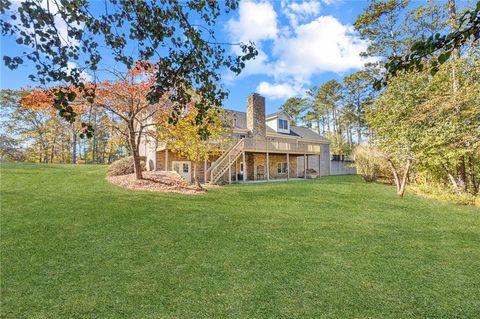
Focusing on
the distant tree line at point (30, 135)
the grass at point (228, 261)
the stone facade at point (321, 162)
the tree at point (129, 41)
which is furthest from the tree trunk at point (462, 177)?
the distant tree line at point (30, 135)

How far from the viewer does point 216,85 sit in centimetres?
329

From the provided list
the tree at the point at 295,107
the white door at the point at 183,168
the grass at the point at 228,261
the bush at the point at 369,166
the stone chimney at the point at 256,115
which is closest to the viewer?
the grass at the point at 228,261

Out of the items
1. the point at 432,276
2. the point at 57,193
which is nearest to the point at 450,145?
the point at 432,276

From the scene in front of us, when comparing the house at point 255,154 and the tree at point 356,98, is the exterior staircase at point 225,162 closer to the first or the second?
the house at point 255,154

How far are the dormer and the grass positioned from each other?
55.3ft

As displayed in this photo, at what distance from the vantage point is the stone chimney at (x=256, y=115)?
22.0 metres

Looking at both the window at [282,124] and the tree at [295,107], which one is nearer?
the window at [282,124]

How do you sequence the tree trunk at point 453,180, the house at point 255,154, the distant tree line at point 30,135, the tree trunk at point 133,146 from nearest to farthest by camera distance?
the tree trunk at point 133,146
the tree trunk at point 453,180
the house at point 255,154
the distant tree line at point 30,135

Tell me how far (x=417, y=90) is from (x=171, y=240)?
14.5m

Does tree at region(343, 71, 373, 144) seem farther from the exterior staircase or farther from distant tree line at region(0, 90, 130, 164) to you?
distant tree line at region(0, 90, 130, 164)

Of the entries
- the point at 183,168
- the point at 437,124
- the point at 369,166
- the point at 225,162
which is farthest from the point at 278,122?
the point at 437,124

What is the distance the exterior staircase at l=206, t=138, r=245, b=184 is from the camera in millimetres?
16812

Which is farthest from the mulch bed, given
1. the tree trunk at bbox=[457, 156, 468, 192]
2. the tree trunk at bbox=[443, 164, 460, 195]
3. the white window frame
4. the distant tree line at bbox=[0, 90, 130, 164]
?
the distant tree line at bbox=[0, 90, 130, 164]

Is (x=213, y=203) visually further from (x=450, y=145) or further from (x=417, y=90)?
(x=417, y=90)
